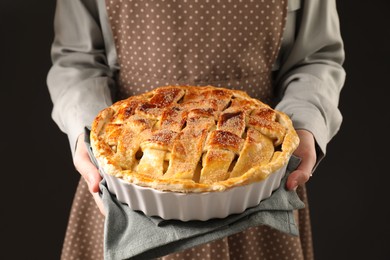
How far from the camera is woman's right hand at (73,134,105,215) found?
90 centimetres

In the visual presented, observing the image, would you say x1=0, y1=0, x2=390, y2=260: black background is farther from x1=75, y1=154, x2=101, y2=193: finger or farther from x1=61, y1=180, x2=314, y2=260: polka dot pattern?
x1=75, y1=154, x2=101, y2=193: finger

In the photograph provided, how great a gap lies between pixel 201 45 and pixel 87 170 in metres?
0.32

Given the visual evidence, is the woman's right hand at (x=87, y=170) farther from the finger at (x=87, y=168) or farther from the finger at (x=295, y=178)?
the finger at (x=295, y=178)

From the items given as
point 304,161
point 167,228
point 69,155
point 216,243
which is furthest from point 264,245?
point 69,155

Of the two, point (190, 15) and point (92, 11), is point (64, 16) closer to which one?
point (92, 11)

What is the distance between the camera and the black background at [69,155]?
4.62 ft

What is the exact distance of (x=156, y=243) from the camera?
81 cm

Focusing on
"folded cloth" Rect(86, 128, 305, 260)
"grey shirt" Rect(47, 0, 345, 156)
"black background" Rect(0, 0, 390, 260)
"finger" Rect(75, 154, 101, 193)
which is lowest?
"black background" Rect(0, 0, 390, 260)

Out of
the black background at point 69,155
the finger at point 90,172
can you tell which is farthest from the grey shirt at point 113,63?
the black background at point 69,155

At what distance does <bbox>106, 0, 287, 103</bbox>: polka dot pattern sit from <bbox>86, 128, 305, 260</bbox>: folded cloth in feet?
1.05

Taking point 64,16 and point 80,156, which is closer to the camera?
point 80,156

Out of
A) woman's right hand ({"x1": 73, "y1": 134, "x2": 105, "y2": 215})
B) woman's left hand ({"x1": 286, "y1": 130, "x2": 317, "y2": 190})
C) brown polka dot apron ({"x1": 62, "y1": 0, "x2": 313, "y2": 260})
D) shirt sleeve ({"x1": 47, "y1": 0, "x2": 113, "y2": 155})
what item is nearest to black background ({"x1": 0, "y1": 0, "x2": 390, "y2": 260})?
shirt sleeve ({"x1": 47, "y1": 0, "x2": 113, "y2": 155})
